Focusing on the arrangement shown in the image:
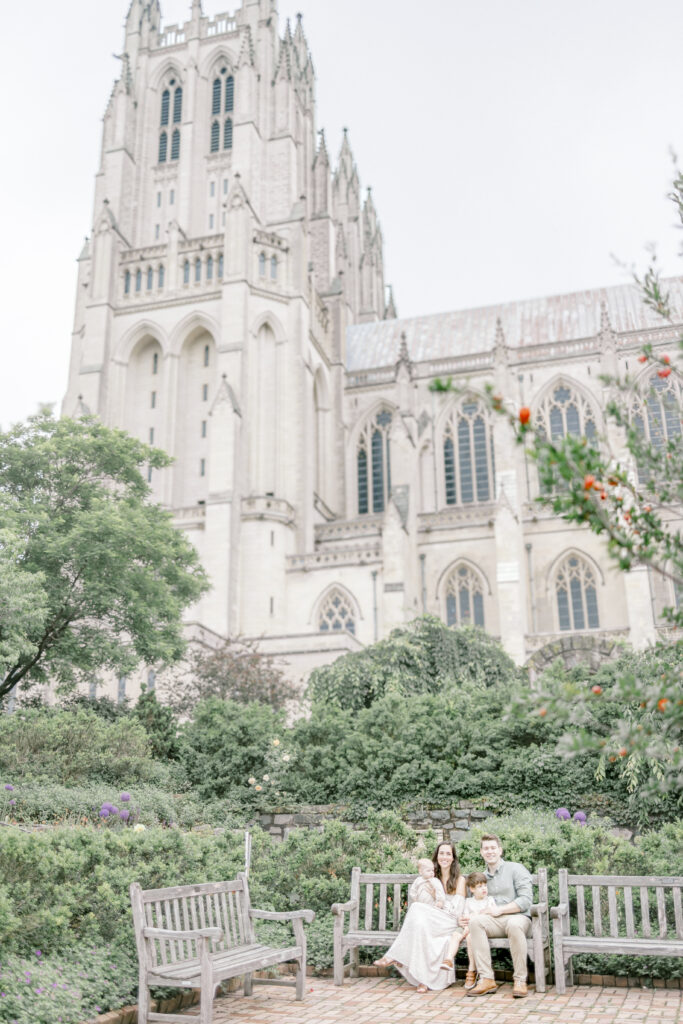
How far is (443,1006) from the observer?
7234mm

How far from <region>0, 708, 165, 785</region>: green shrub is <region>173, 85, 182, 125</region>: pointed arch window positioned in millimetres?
35170

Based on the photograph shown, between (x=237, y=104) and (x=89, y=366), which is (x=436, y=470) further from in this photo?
(x=237, y=104)

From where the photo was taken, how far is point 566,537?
3347 cm

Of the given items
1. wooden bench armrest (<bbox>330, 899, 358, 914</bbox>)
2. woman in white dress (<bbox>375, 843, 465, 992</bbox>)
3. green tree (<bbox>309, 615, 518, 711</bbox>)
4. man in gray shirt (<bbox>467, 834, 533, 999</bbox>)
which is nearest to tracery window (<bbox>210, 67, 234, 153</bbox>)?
green tree (<bbox>309, 615, 518, 711</bbox>)

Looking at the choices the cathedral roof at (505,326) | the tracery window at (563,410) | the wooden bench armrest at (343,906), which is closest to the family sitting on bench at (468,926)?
the wooden bench armrest at (343,906)

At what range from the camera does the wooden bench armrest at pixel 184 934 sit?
256 inches

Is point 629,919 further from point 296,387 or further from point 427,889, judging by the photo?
point 296,387

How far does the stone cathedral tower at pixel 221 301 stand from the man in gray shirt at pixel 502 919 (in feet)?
74.9

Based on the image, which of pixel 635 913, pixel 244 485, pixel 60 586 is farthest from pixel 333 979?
pixel 244 485

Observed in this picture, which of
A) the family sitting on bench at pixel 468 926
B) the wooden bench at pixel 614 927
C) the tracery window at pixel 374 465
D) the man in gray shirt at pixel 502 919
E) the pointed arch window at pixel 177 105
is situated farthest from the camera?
the pointed arch window at pixel 177 105

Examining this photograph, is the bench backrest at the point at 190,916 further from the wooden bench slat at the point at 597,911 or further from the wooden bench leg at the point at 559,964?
the wooden bench slat at the point at 597,911

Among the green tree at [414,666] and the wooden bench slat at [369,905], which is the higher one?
the green tree at [414,666]

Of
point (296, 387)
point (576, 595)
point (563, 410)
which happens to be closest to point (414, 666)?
point (576, 595)

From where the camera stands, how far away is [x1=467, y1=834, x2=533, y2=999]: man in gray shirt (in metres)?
7.64
